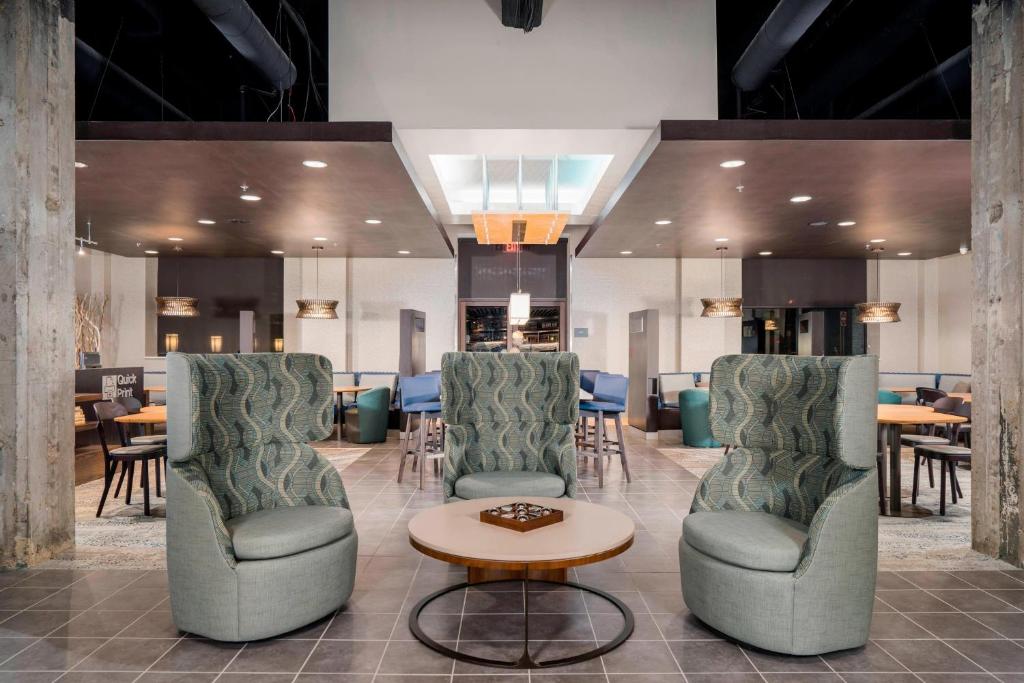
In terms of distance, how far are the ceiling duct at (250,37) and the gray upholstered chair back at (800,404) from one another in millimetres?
4038

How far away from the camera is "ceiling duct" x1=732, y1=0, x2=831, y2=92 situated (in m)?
4.24

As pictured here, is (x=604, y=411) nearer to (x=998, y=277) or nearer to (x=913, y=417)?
(x=913, y=417)

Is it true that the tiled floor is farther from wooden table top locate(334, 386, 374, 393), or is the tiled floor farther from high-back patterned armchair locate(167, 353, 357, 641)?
wooden table top locate(334, 386, 374, 393)

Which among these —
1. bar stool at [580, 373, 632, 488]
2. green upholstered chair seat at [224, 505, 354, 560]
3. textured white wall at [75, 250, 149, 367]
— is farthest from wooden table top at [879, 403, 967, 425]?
textured white wall at [75, 250, 149, 367]

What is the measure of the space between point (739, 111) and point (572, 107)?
5.52 feet

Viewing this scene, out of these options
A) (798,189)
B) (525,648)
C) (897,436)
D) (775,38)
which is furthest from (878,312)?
(525,648)

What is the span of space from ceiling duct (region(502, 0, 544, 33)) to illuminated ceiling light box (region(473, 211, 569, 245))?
284cm

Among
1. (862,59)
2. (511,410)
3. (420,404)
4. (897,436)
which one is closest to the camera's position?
(511,410)

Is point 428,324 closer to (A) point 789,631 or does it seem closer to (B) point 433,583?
(B) point 433,583

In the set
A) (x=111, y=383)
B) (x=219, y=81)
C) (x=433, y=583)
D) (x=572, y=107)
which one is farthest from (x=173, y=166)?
(x=433, y=583)

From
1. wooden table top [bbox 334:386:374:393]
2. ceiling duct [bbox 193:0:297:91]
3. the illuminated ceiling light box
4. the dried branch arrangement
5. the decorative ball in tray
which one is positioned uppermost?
ceiling duct [bbox 193:0:297:91]

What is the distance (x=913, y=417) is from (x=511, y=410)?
3.30 m

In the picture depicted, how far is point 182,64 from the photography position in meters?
6.40

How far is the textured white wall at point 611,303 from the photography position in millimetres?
11578
